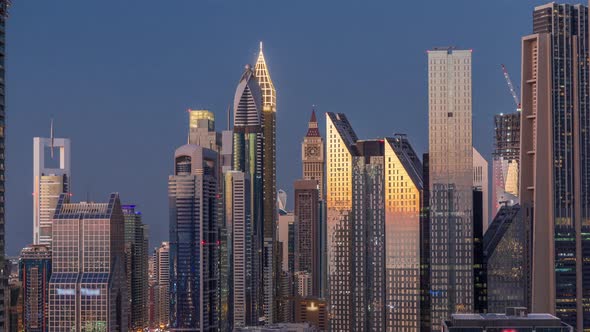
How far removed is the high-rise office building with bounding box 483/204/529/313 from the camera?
8122cm

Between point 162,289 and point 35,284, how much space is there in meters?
13.4

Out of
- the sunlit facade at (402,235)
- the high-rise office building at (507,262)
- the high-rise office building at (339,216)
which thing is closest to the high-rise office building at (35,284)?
the high-rise office building at (339,216)

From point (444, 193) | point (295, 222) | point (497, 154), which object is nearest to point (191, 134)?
point (295, 222)

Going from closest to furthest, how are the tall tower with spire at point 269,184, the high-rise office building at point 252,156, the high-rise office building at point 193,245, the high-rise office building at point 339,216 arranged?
the high-rise office building at point 339,216
the high-rise office building at point 193,245
the high-rise office building at point 252,156
the tall tower with spire at point 269,184

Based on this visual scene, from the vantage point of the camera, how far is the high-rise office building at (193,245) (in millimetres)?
108500

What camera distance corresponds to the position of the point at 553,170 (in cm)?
8325

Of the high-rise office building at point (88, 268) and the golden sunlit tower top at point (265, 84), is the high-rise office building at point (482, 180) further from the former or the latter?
the golden sunlit tower top at point (265, 84)

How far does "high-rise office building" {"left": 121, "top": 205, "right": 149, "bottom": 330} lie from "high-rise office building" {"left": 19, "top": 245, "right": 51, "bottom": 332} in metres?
7.28

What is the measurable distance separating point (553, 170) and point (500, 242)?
566 cm

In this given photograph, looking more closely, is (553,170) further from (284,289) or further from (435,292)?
(284,289)

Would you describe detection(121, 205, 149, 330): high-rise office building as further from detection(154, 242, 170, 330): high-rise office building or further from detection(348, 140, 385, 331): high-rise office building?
detection(348, 140, 385, 331): high-rise office building

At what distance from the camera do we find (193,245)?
11119cm

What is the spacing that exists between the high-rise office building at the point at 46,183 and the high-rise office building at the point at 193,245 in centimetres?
1023

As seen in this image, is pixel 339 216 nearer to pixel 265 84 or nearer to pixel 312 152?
pixel 312 152
